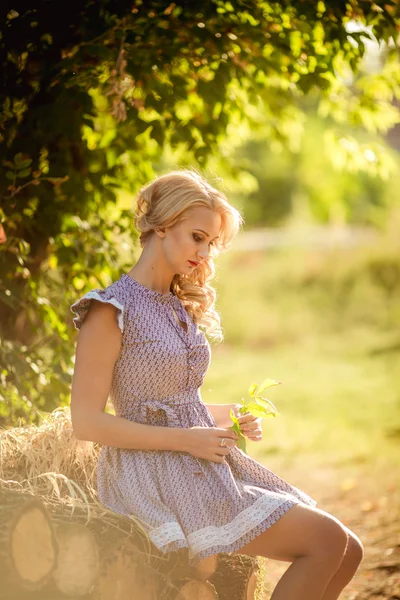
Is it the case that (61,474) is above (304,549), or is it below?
below

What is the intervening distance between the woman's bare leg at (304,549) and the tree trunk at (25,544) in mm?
584

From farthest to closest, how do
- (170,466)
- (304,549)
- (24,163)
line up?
1. (24,163)
2. (170,466)
3. (304,549)

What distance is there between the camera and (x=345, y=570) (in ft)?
8.82

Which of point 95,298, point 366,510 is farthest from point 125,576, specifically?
point 366,510

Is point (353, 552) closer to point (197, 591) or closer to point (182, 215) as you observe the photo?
point (197, 591)

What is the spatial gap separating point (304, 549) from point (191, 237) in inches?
40.3

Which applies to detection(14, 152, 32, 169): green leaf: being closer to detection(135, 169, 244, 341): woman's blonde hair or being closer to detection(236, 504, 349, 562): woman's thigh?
detection(135, 169, 244, 341): woman's blonde hair

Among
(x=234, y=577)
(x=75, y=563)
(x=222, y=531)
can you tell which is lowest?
(x=234, y=577)

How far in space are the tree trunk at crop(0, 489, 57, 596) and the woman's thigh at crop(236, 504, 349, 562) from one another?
573 mm

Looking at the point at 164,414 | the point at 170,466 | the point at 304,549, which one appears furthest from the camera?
the point at 164,414

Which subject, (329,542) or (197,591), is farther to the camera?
(197,591)

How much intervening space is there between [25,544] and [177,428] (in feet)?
1.88

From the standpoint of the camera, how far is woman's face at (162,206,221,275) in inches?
107

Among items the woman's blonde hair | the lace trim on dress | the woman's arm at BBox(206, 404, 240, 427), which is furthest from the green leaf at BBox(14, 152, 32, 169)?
the lace trim on dress
